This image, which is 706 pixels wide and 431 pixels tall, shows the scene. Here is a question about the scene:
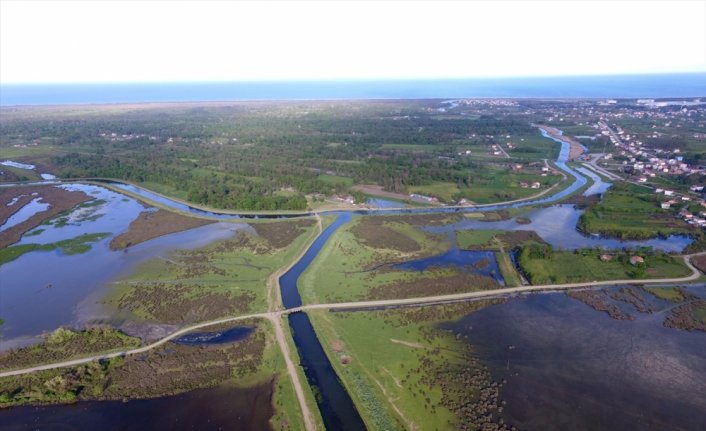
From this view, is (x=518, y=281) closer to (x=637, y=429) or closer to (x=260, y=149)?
(x=637, y=429)

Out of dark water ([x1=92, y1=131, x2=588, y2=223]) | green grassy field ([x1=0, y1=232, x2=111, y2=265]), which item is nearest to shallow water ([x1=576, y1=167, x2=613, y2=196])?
dark water ([x1=92, y1=131, x2=588, y2=223])

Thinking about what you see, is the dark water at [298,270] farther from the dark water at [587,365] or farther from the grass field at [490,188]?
the grass field at [490,188]

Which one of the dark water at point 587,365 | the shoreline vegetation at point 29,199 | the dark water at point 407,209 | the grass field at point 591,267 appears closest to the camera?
the dark water at point 587,365

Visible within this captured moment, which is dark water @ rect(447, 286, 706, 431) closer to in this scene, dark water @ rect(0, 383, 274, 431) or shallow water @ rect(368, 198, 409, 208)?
dark water @ rect(0, 383, 274, 431)

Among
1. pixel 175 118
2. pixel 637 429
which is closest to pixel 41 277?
pixel 637 429

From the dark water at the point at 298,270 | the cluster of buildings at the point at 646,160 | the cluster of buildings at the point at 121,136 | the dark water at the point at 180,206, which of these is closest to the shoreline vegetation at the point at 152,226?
the dark water at the point at 180,206
